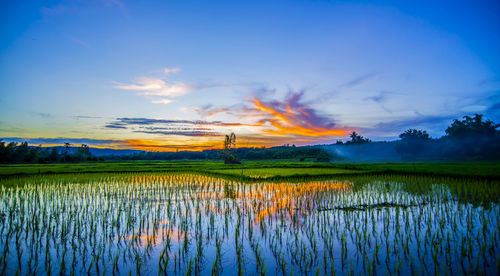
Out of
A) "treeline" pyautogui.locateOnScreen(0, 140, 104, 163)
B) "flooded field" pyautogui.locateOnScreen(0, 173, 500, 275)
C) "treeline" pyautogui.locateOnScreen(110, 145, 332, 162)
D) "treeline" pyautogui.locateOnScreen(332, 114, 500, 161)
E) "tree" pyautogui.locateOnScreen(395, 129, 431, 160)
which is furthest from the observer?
"treeline" pyautogui.locateOnScreen(110, 145, 332, 162)

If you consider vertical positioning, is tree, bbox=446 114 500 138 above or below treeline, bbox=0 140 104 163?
above

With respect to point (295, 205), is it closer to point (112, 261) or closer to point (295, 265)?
point (295, 265)

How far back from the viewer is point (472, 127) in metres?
54.8

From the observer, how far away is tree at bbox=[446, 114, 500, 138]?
171 ft

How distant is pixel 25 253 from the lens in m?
5.68

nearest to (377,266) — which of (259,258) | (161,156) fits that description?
(259,258)

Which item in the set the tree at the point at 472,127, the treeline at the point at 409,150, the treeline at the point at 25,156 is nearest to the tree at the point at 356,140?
the treeline at the point at 409,150

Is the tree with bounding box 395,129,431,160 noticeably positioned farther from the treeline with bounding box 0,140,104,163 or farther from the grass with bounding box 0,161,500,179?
the treeline with bounding box 0,140,104,163

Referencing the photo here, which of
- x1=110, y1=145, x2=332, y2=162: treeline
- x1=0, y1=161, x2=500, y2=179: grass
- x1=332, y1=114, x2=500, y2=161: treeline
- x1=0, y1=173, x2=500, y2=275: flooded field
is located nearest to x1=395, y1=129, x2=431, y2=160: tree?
x1=332, y1=114, x2=500, y2=161: treeline

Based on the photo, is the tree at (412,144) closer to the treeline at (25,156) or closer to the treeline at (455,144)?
the treeline at (455,144)

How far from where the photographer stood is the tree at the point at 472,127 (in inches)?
2050

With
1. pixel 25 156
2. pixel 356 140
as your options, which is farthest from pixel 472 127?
pixel 25 156

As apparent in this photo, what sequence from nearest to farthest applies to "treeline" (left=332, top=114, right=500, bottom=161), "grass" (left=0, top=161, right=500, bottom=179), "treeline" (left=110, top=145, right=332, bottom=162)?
"grass" (left=0, top=161, right=500, bottom=179) → "treeline" (left=332, top=114, right=500, bottom=161) → "treeline" (left=110, top=145, right=332, bottom=162)

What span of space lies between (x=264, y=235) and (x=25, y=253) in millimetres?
5528
